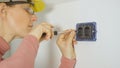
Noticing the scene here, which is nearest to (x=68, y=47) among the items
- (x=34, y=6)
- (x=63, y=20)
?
(x=63, y=20)

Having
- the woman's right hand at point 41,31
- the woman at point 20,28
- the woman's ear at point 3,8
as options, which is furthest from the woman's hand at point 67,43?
the woman's ear at point 3,8

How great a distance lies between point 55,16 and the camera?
3.26ft

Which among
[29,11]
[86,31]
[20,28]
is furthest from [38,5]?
[86,31]

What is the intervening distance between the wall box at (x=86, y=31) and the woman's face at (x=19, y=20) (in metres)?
0.25

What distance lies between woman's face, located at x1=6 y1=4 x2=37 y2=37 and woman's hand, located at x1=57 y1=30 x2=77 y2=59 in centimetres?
17

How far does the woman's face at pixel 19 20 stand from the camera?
2.91 feet

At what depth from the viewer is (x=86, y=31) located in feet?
2.68

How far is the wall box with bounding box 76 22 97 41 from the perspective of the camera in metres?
0.81

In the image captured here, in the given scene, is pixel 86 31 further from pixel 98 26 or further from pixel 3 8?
pixel 3 8

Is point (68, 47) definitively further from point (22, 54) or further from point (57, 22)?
point (22, 54)

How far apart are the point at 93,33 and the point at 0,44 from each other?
1.39ft

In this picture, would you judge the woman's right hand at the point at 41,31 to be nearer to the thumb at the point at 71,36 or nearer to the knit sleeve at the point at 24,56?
the knit sleeve at the point at 24,56

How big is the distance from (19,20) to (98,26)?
0.37 meters

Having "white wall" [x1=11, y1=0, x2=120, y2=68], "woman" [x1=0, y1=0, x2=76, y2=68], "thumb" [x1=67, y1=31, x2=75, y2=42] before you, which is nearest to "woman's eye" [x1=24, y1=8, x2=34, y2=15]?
"woman" [x1=0, y1=0, x2=76, y2=68]
